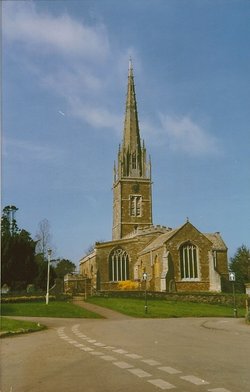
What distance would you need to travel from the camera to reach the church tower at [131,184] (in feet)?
248

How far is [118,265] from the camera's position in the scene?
62.8 m

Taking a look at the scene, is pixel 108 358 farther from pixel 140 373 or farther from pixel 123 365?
pixel 140 373

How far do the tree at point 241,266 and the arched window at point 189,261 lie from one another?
16.4 metres

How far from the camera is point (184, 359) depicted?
10.8 metres

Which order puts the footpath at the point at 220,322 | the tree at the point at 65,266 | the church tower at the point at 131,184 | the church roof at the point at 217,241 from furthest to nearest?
1. the tree at the point at 65,266
2. the church tower at the point at 131,184
3. the church roof at the point at 217,241
4. the footpath at the point at 220,322

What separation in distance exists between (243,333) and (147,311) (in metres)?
15.1

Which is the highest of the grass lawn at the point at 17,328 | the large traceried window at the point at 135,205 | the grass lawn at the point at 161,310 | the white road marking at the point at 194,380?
the large traceried window at the point at 135,205

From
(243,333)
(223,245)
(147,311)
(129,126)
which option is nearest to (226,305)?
(147,311)

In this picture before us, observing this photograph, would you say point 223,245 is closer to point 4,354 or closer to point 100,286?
point 100,286

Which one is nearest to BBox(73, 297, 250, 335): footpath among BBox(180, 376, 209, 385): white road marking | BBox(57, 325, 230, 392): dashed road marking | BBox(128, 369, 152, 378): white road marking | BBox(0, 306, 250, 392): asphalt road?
BBox(0, 306, 250, 392): asphalt road

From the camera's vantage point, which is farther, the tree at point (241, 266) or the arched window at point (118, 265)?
the tree at point (241, 266)

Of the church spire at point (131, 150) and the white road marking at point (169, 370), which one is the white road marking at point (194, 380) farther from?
the church spire at point (131, 150)

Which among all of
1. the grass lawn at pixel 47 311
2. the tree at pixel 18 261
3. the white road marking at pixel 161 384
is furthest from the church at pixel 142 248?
the white road marking at pixel 161 384

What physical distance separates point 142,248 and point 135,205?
13546 millimetres
